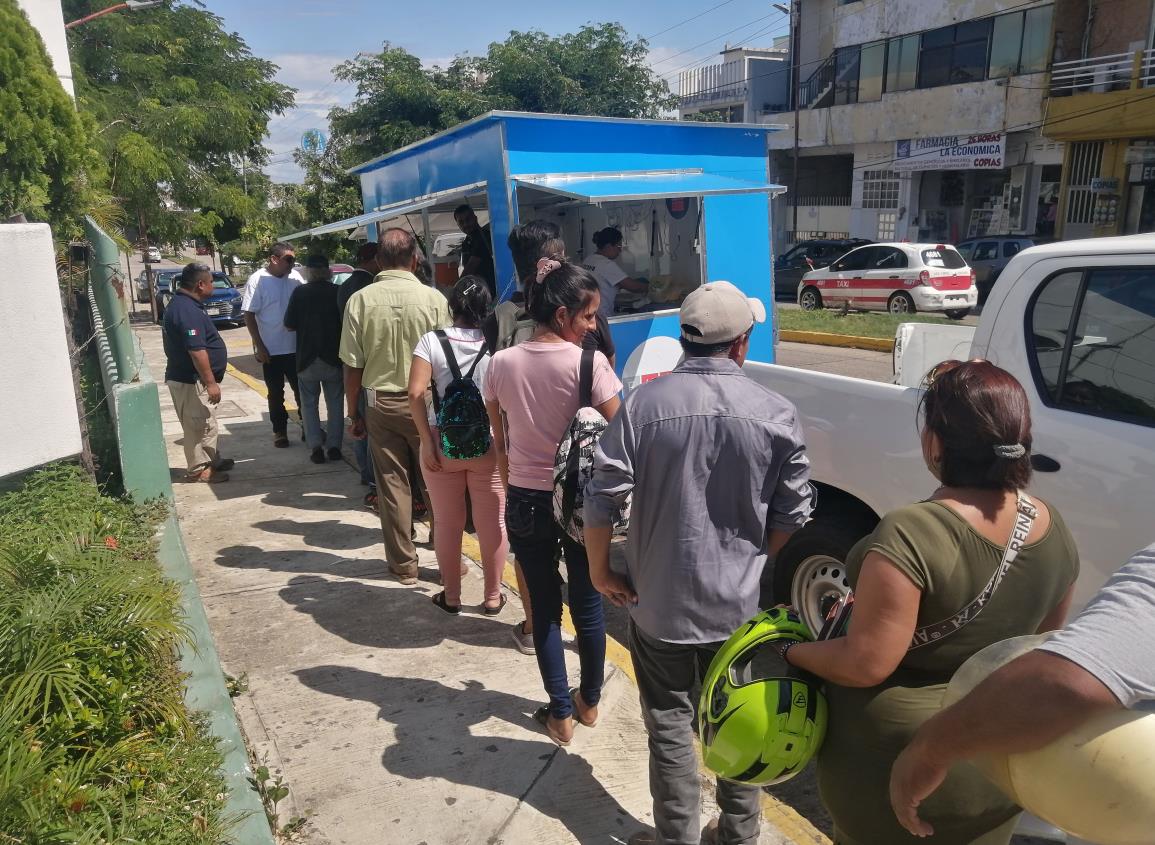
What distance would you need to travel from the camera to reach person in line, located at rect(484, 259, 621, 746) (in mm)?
3117

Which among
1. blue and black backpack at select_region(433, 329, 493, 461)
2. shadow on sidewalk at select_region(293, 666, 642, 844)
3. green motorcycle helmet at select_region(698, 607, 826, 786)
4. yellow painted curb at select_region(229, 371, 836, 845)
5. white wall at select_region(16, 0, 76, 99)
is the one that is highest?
white wall at select_region(16, 0, 76, 99)

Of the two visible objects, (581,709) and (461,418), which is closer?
(581,709)

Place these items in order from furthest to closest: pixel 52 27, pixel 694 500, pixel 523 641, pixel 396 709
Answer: pixel 52 27
pixel 523 641
pixel 396 709
pixel 694 500

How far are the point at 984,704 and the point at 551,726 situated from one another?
222 cm

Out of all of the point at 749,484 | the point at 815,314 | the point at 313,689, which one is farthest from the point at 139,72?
the point at 749,484

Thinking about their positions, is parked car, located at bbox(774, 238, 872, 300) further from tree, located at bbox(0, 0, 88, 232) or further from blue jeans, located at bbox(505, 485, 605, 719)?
blue jeans, located at bbox(505, 485, 605, 719)

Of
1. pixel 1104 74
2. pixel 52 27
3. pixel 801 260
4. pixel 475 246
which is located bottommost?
pixel 801 260

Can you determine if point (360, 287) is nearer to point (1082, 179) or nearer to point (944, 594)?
point (944, 594)

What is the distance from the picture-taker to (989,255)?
20.5 metres

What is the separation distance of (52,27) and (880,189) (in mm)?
25919

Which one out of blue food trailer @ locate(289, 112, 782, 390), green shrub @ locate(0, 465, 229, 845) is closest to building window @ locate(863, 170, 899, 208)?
blue food trailer @ locate(289, 112, 782, 390)

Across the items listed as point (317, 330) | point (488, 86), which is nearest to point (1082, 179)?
point (488, 86)

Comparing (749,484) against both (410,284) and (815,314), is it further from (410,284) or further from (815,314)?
(815,314)

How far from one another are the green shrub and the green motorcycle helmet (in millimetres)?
1515
